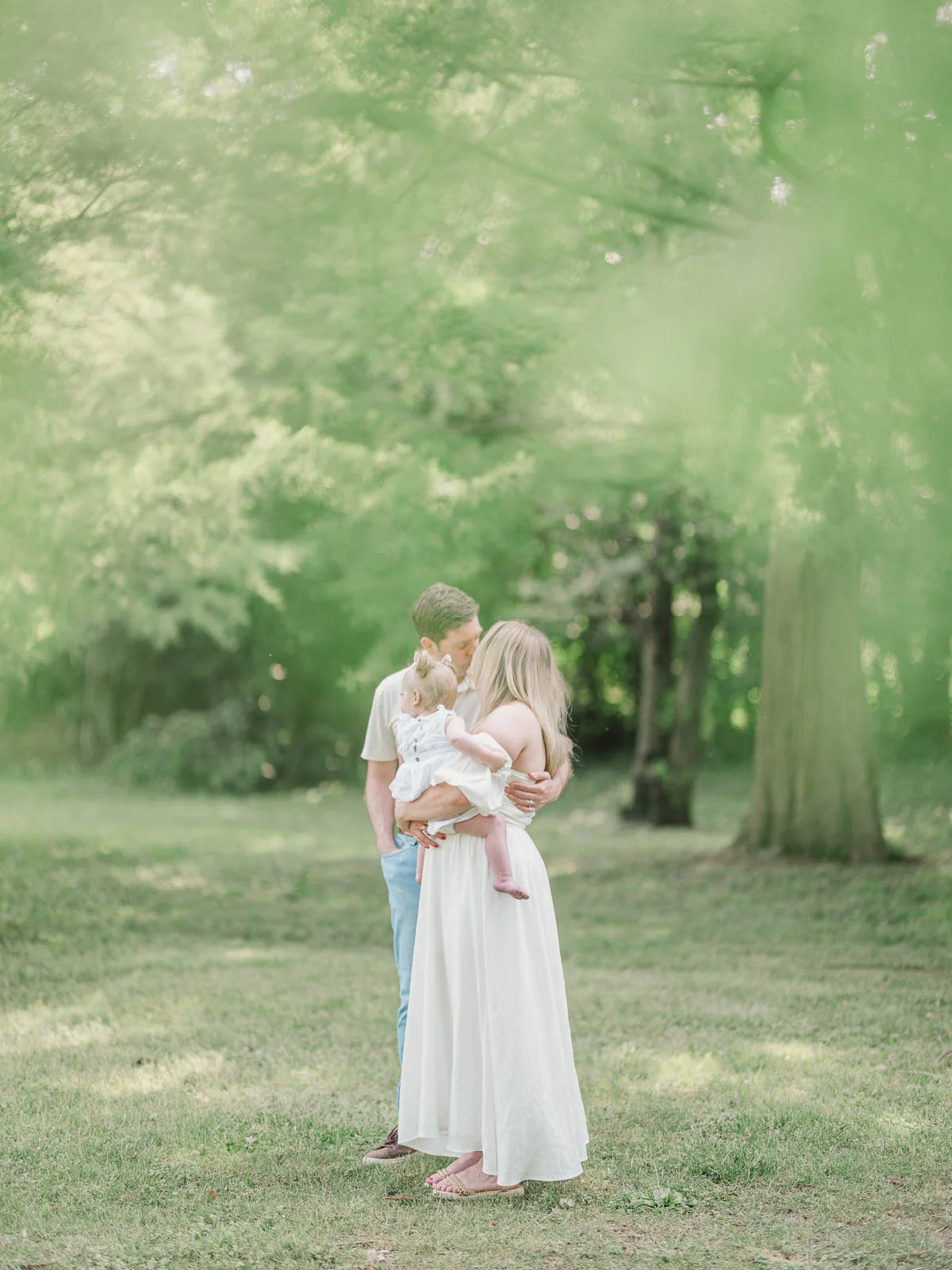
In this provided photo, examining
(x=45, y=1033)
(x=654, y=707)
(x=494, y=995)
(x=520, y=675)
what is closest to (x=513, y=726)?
(x=520, y=675)

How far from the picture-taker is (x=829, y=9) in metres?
6.39

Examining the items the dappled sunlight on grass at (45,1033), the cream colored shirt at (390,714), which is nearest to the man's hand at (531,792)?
the cream colored shirt at (390,714)

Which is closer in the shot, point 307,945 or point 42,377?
point 42,377

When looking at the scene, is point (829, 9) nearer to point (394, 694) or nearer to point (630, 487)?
point (394, 694)

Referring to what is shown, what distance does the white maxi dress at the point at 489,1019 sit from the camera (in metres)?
4.22

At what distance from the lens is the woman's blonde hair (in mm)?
4438

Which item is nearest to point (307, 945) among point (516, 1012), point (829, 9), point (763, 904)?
point (763, 904)

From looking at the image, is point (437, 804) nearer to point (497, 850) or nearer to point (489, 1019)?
point (497, 850)

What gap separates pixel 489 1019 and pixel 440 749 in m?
0.87

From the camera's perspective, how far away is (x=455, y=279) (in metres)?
9.62

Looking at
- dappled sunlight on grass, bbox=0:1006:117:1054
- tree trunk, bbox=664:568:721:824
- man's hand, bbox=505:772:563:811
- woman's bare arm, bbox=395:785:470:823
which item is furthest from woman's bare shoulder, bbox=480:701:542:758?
tree trunk, bbox=664:568:721:824

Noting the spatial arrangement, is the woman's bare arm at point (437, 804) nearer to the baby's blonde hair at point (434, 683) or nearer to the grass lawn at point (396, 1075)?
the baby's blonde hair at point (434, 683)

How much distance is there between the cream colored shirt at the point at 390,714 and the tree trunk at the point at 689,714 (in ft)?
42.5

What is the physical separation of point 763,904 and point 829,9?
7.21m
